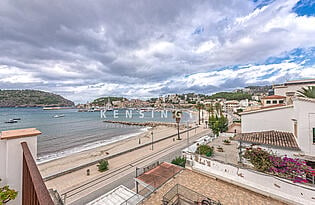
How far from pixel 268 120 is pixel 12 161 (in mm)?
14301

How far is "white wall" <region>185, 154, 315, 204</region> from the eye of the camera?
551 cm

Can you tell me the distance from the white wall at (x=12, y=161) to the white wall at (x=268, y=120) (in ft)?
45.5

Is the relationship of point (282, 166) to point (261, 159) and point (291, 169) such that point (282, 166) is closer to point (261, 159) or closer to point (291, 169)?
point (291, 169)

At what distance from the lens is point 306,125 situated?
7516 mm

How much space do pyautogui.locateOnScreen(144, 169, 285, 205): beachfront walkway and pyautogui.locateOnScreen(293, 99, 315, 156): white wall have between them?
147 inches

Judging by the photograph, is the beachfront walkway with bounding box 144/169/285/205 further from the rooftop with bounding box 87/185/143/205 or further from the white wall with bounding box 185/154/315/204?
the rooftop with bounding box 87/185/143/205

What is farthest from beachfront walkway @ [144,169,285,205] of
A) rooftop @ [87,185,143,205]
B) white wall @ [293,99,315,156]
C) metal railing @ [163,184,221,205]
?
white wall @ [293,99,315,156]

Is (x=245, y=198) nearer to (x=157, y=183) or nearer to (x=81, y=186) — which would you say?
(x=157, y=183)

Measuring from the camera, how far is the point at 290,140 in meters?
8.80

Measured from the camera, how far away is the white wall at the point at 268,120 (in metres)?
10.5

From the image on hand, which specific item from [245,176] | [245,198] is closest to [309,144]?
[245,176]

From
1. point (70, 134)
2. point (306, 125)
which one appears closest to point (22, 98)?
point (70, 134)

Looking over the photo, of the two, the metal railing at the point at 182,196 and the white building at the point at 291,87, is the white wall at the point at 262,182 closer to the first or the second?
the metal railing at the point at 182,196

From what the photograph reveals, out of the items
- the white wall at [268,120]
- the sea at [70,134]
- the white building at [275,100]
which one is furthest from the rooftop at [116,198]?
the white building at [275,100]
